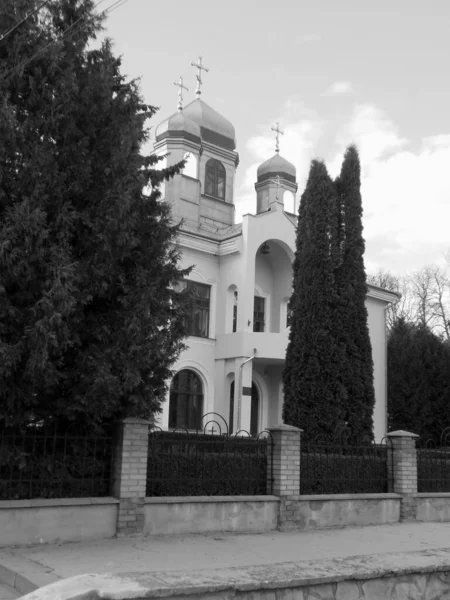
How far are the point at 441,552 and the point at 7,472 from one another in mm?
5315

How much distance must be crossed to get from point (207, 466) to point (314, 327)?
6437mm

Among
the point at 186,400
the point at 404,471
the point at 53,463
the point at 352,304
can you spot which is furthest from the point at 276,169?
the point at 53,463

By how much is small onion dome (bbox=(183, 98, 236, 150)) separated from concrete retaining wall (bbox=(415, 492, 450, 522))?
17.7 m

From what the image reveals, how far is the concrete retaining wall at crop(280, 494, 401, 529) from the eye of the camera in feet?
35.0

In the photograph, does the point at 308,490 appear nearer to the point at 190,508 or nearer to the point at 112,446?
the point at 190,508

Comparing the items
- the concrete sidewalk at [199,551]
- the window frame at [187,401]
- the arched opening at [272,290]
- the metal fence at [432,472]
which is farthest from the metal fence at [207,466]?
the arched opening at [272,290]

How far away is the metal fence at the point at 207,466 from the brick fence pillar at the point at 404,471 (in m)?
2.79

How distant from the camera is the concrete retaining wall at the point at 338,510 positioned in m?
10.7

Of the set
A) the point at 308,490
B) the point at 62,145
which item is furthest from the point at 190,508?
the point at 62,145

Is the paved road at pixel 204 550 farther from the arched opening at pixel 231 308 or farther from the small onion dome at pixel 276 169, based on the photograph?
the small onion dome at pixel 276 169

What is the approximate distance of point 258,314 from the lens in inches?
953

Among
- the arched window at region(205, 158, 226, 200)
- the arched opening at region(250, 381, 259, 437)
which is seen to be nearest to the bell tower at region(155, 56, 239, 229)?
the arched window at region(205, 158, 226, 200)

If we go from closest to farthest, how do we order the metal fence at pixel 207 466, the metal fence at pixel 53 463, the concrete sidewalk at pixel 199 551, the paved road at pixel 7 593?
1. the paved road at pixel 7 593
2. the concrete sidewalk at pixel 199 551
3. the metal fence at pixel 53 463
4. the metal fence at pixel 207 466

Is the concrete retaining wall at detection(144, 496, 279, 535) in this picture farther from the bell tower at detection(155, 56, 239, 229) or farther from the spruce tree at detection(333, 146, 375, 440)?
the bell tower at detection(155, 56, 239, 229)
